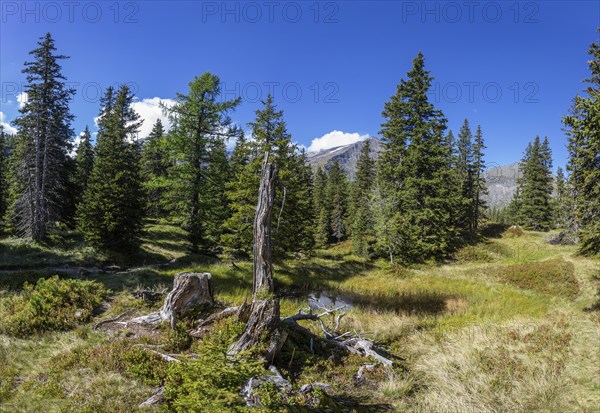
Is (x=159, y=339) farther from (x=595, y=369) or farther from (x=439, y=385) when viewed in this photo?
(x=595, y=369)

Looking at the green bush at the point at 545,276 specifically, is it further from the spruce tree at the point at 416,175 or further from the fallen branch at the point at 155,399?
the fallen branch at the point at 155,399

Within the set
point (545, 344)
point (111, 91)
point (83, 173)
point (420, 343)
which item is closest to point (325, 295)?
point (420, 343)

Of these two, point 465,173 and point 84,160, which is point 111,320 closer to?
point 84,160

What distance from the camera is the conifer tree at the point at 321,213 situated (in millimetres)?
48388

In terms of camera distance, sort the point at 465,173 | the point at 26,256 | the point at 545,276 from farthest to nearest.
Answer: the point at 465,173 < the point at 545,276 < the point at 26,256

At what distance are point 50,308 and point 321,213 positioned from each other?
42721mm

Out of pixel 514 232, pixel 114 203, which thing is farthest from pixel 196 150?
pixel 514 232

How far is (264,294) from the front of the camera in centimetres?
788

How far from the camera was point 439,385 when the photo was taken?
23.9 feet

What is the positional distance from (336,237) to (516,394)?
155 ft

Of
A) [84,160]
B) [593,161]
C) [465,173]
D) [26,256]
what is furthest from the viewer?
[465,173]

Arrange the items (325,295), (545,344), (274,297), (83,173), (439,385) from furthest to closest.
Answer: (83,173) → (325,295) → (545,344) → (274,297) → (439,385)

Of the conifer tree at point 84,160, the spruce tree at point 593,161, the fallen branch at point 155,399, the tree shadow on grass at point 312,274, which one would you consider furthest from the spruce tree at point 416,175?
the conifer tree at point 84,160

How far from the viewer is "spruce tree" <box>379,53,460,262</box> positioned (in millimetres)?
29359
